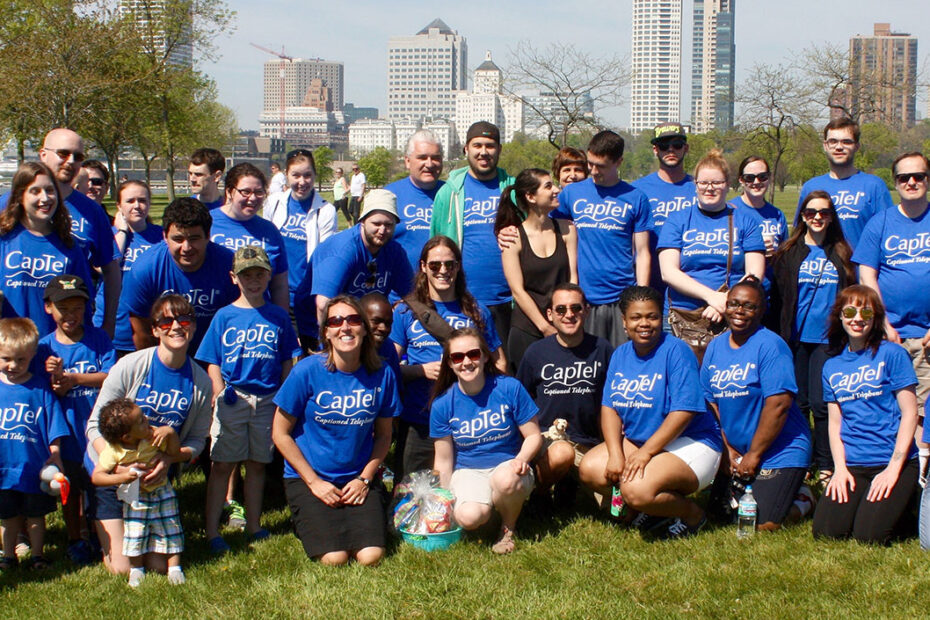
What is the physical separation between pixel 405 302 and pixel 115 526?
88.4 inches

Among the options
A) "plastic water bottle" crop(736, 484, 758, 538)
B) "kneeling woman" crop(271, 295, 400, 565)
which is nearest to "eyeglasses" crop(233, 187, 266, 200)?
"kneeling woman" crop(271, 295, 400, 565)

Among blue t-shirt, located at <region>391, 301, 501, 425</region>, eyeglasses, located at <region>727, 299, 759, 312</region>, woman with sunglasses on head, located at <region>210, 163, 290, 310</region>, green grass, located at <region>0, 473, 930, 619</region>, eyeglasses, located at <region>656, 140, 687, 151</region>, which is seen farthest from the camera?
eyeglasses, located at <region>656, 140, 687, 151</region>

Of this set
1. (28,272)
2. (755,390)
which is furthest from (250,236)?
(755,390)

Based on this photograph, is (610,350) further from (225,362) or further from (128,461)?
(128,461)

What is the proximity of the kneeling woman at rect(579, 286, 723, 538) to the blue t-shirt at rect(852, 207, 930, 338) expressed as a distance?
5.46 ft

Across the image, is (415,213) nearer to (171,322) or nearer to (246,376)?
(246,376)

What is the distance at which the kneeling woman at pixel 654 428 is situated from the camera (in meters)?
5.36

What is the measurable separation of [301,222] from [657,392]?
3.55 m

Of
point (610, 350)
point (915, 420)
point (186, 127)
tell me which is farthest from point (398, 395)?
point (186, 127)

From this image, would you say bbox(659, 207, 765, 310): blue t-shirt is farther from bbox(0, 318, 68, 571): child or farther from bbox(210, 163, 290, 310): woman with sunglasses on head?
bbox(0, 318, 68, 571): child

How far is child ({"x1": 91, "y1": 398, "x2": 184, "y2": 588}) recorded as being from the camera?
4727 mm

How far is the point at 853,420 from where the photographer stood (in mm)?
5504

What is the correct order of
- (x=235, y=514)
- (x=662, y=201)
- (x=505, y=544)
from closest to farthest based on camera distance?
(x=505, y=544) → (x=235, y=514) → (x=662, y=201)

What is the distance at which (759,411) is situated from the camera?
5648 millimetres
